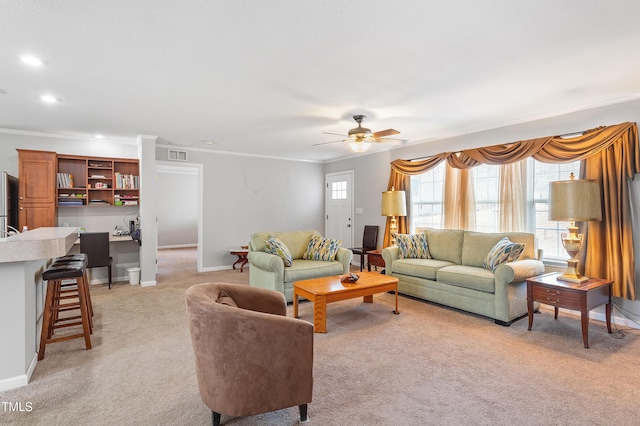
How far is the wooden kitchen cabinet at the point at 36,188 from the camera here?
4.81 m

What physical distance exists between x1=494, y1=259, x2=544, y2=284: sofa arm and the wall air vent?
214 inches

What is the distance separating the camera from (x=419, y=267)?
4477 mm

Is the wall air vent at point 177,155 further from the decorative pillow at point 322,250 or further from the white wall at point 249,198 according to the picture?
the decorative pillow at point 322,250

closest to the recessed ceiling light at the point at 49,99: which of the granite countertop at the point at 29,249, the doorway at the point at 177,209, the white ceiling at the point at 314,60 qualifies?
the white ceiling at the point at 314,60

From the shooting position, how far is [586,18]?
210 cm

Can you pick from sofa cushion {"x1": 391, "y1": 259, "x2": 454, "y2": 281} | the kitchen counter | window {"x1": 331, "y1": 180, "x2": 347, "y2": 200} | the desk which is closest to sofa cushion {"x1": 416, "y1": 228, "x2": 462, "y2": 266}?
sofa cushion {"x1": 391, "y1": 259, "x2": 454, "y2": 281}

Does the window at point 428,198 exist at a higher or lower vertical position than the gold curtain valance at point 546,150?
lower

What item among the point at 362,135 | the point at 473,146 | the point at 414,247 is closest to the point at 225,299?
the point at 362,135

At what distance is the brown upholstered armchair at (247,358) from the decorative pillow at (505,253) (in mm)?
2834

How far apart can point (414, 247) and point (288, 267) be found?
6.21 feet

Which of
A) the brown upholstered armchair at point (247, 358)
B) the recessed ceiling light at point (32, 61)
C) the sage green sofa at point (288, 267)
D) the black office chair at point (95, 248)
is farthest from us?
the black office chair at point (95, 248)

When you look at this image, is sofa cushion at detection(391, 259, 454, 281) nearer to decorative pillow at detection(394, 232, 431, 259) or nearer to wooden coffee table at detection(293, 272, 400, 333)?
decorative pillow at detection(394, 232, 431, 259)

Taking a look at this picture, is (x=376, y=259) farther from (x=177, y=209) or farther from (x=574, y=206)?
(x=177, y=209)

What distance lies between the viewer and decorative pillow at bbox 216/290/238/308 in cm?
207
